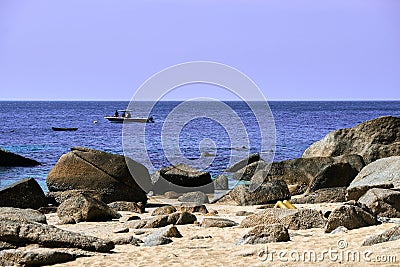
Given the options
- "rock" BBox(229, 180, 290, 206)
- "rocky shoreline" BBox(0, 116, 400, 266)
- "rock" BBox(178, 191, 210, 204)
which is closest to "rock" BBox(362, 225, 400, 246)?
"rocky shoreline" BBox(0, 116, 400, 266)

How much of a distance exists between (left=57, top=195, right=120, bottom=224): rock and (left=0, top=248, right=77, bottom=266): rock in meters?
4.36

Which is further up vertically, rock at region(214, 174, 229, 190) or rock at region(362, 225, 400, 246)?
rock at region(362, 225, 400, 246)

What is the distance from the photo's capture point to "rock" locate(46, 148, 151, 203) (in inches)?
779

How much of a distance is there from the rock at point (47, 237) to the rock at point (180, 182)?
1139 cm

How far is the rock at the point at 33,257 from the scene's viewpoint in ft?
35.5

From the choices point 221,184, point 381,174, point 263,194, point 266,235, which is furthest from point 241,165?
point 266,235

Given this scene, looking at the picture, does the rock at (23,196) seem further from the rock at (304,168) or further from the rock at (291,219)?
the rock at (304,168)

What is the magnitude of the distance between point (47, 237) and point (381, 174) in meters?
9.45

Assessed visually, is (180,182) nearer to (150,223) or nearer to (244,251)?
(150,223)

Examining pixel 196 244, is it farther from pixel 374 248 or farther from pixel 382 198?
pixel 382 198

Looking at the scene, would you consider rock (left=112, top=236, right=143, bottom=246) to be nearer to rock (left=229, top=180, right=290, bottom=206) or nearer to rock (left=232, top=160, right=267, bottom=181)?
rock (left=229, top=180, right=290, bottom=206)

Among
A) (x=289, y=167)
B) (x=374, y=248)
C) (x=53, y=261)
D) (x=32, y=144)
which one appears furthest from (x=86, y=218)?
(x=32, y=144)

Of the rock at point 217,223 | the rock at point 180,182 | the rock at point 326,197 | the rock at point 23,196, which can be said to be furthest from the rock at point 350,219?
the rock at point 180,182

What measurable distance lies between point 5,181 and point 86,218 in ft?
42.9
